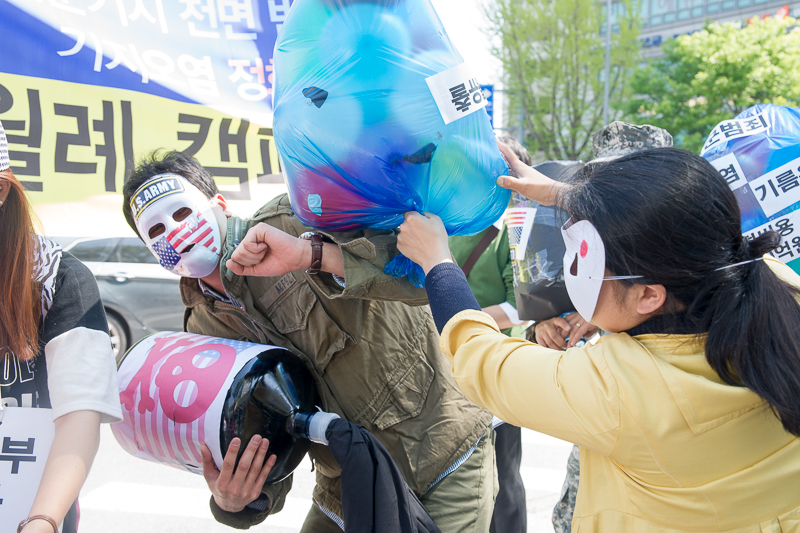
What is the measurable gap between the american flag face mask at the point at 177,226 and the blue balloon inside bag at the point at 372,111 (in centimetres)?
49

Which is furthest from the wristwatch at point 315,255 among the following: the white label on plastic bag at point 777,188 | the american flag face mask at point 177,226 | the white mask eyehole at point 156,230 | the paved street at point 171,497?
the paved street at point 171,497

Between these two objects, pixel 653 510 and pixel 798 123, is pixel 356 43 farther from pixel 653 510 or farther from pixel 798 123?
pixel 798 123

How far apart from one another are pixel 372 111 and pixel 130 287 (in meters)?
5.85

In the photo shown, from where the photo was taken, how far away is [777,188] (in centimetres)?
→ 165

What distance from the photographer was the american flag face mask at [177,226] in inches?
70.3

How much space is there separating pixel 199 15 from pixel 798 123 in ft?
7.19

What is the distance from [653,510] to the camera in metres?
1.13

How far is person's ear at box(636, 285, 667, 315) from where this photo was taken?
1147 millimetres

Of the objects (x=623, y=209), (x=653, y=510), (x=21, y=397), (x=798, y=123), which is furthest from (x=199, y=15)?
(x=653, y=510)

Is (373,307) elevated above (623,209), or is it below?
below

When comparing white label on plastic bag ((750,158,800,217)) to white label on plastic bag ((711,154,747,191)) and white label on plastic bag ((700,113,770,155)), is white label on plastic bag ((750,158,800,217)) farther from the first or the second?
white label on plastic bag ((700,113,770,155))

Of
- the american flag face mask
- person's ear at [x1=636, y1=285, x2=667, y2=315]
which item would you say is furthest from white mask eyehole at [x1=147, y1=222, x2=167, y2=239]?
person's ear at [x1=636, y1=285, x2=667, y2=315]

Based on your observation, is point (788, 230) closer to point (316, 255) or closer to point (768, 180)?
point (768, 180)

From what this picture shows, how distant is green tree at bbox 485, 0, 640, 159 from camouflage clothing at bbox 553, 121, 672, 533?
19.7 meters
